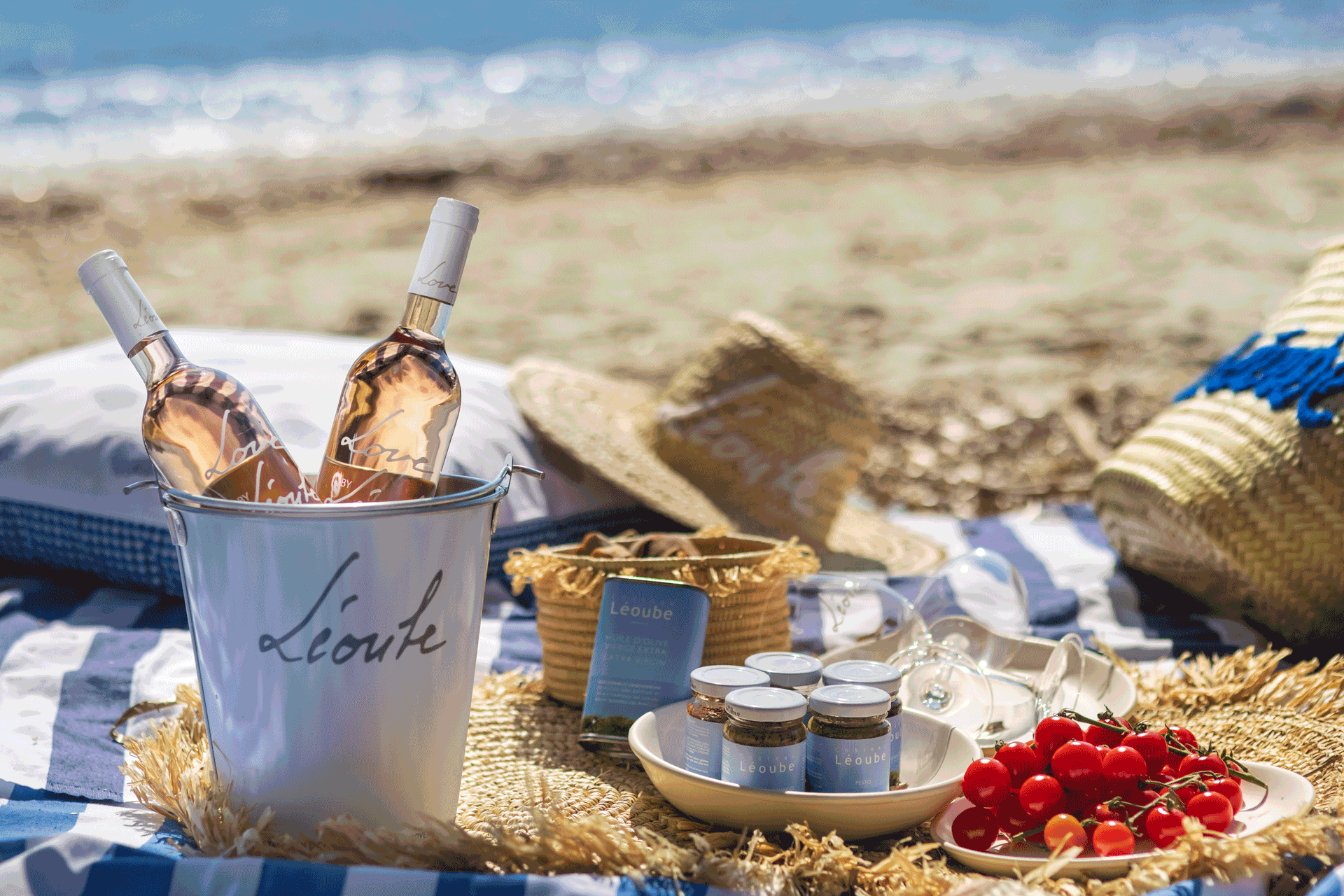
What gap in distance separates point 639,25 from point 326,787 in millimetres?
7732

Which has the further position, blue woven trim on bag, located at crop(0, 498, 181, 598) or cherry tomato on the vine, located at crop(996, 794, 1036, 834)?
blue woven trim on bag, located at crop(0, 498, 181, 598)

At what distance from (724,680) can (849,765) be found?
10 cm

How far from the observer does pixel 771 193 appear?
462 cm

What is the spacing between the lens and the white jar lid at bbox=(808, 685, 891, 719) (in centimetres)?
65

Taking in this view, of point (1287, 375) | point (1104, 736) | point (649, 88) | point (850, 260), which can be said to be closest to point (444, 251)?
point (1104, 736)

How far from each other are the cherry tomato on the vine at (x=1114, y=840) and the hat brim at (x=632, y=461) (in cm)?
93

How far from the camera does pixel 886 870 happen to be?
623mm

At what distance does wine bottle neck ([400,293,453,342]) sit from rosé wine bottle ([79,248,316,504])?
11cm

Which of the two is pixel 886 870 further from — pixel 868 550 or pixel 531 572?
pixel 868 550

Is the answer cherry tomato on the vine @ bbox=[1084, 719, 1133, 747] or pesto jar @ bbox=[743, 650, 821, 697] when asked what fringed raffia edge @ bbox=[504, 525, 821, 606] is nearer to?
pesto jar @ bbox=[743, 650, 821, 697]

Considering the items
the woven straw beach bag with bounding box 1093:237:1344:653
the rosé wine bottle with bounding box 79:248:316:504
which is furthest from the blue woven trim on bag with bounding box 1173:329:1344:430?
the rosé wine bottle with bounding box 79:248:316:504

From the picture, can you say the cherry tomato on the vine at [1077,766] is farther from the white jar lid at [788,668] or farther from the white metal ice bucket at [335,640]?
the white metal ice bucket at [335,640]

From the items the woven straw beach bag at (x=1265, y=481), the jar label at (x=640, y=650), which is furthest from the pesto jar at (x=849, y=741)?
the woven straw beach bag at (x=1265, y=481)

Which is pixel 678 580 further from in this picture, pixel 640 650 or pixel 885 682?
pixel 885 682
